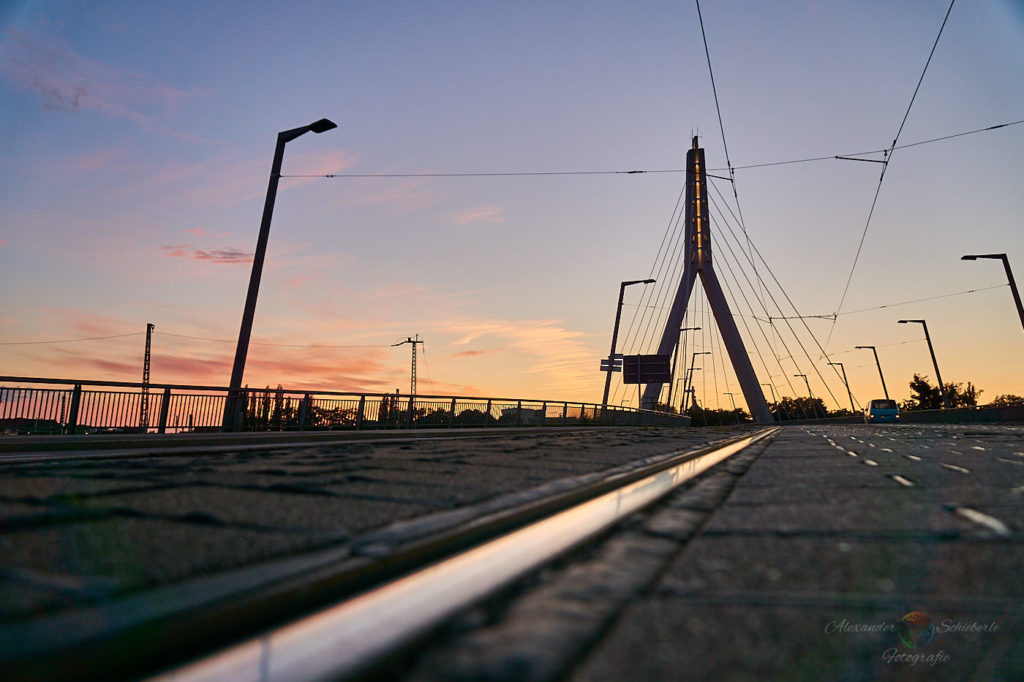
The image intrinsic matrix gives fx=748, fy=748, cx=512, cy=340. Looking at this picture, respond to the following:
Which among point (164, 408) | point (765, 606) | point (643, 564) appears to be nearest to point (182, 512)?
point (643, 564)

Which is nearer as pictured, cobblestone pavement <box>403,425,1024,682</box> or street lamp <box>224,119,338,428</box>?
cobblestone pavement <box>403,425,1024,682</box>

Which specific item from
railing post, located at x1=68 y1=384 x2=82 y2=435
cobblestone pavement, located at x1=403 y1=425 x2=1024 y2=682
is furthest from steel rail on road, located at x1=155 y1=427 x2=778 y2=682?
railing post, located at x1=68 y1=384 x2=82 y2=435

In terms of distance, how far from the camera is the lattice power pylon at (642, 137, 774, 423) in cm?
5016

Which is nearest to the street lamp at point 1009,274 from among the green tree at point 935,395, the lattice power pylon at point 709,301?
the lattice power pylon at point 709,301

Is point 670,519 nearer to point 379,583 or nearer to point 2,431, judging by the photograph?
point 379,583

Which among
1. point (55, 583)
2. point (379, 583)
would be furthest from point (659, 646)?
point (55, 583)

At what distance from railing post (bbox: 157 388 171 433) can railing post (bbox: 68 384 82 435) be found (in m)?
1.87

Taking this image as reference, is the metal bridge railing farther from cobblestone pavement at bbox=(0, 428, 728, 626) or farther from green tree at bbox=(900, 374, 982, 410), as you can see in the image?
green tree at bbox=(900, 374, 982, 410)

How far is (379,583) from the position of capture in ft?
8.52

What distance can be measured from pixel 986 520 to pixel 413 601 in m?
3.72

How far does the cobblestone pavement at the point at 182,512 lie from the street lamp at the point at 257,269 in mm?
10995

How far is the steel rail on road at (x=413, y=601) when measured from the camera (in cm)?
173

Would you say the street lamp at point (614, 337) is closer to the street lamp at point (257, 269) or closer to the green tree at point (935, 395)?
the street lamp at point (257, 269)

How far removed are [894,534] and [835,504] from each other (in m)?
1.31
